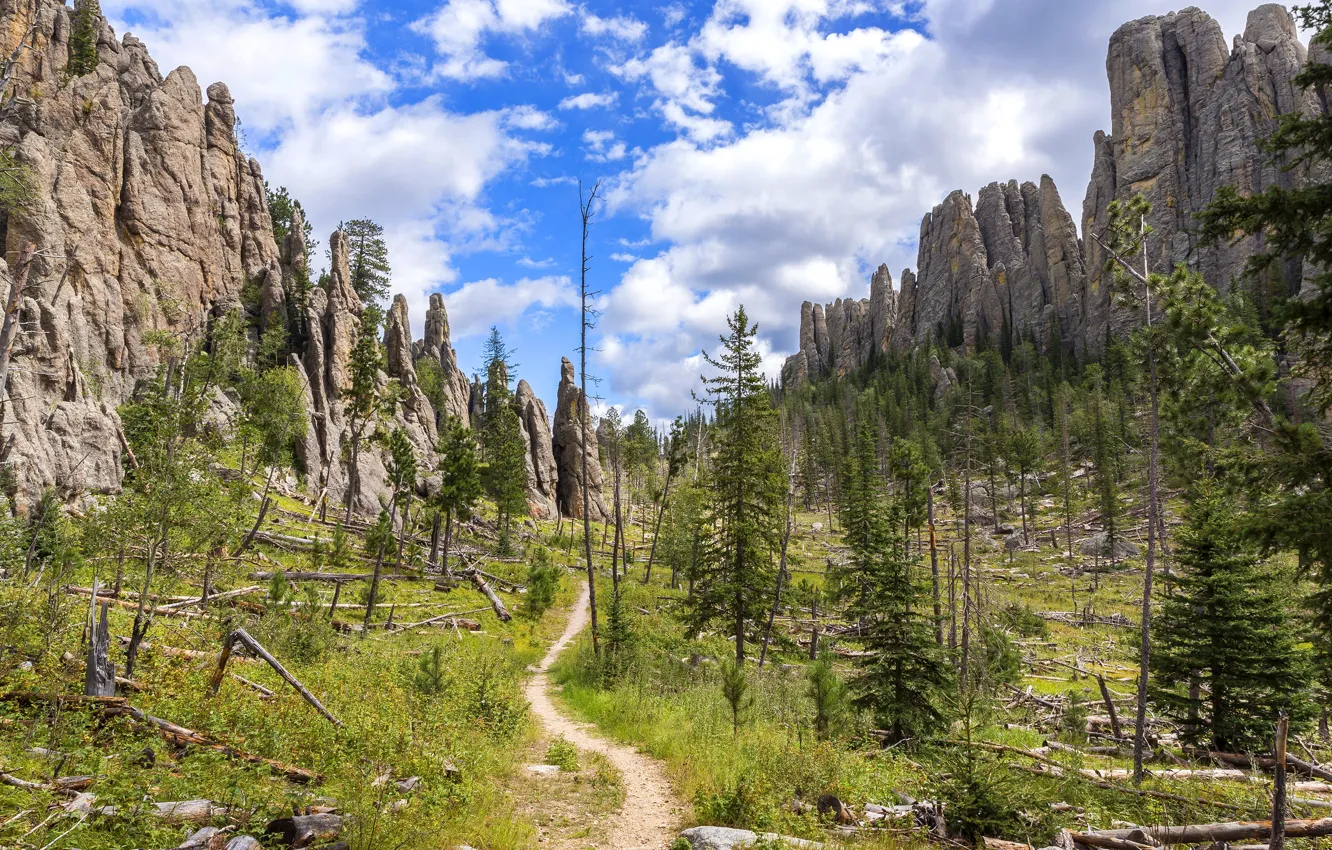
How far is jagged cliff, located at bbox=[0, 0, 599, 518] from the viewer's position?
3031 centimetres

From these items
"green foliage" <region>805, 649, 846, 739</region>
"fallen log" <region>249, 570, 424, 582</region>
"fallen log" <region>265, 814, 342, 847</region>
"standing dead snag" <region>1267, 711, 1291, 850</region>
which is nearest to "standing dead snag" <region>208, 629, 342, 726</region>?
"fallen log" <region>265, 814, 342, 847</region>

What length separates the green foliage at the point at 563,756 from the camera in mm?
11680

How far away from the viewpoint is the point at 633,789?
1089cm

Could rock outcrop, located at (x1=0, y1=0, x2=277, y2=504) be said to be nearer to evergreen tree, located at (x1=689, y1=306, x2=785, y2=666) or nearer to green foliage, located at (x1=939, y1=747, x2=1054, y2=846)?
evergreen tree, located at (x1=689, y1=306, x2=785, y2=666)

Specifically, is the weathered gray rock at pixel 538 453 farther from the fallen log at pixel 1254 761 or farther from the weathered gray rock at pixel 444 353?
the fallen log at pixel 1254 761

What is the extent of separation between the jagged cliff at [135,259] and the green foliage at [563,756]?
26194 mm

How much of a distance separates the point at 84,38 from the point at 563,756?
242 feet

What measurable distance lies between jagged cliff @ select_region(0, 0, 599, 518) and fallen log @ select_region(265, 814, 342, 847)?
27.9 metres

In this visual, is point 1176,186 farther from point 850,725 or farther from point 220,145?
point 220,145

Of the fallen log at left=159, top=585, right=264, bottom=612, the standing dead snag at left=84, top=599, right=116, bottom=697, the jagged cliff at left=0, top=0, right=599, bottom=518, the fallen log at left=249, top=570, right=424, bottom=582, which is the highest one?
the jagged cliff at left=0, top=0, right=599, bottom=518

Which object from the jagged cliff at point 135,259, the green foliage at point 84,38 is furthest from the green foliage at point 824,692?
the green foliage at point 84,38

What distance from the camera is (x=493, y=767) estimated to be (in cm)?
1060

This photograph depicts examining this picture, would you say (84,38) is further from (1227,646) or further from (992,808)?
(1227,646)

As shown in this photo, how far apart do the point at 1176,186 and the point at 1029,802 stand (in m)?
123
